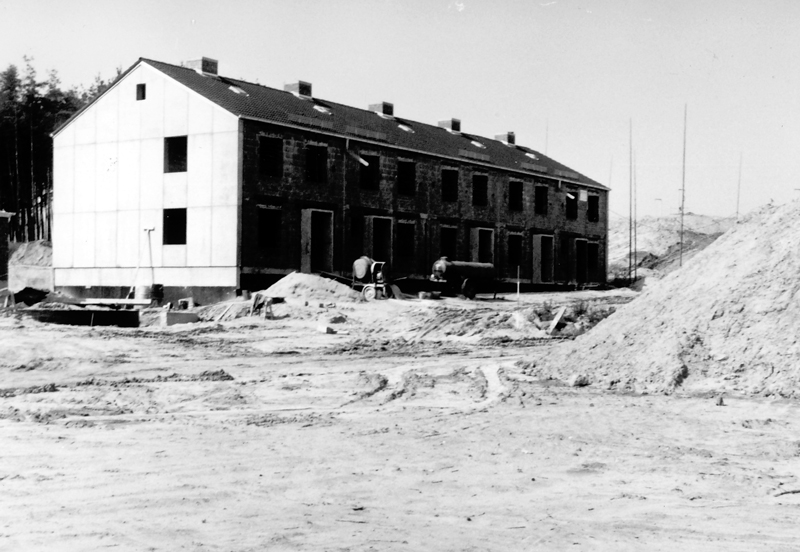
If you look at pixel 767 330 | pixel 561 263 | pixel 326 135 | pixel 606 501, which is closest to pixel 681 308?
pixel 767 330

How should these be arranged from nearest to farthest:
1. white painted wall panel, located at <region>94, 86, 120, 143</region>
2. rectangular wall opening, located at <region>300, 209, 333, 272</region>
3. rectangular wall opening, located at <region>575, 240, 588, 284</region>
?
rectangular wall opening, located at <region>300, 209, 333, 272</region> < white painted wall panel, located at <region>94, 86, 120, 143</region> < rectangular wall opening, located at <region>575, 240, 588, 284</region>

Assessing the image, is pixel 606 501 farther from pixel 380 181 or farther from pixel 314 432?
pixel 380 181

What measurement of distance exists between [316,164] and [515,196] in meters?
12.9

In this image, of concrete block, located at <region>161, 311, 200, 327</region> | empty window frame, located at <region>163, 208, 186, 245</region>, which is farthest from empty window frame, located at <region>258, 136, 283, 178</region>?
concrete block, located at <region>161, 311, 200, 327</region>

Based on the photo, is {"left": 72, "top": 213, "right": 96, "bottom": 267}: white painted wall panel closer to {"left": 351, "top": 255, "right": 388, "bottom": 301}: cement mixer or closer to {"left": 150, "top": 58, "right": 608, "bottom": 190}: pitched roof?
{"left": 150, "top": 58, "right": 608, "bottom": 190}: pitched roof

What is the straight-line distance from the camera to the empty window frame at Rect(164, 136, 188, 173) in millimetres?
33500

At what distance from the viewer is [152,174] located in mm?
33656

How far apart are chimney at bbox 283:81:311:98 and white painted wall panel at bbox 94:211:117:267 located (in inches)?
382

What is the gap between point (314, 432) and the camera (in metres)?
9.32

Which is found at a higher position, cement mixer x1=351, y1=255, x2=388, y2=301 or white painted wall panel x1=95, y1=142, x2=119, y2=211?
white painted wall panel x1=95, y1=142, x2=119, y2=211

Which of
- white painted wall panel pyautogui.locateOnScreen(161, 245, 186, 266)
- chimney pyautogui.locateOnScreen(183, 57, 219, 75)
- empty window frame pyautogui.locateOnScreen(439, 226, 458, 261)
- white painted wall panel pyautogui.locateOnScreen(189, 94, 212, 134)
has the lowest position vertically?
white painted wall panel pyautogui.locateOnScreen(161, 245, 186, 266)

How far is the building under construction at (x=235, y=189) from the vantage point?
32188 millimetres

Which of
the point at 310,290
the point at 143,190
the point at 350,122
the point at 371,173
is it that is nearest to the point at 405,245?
the point at 371,173

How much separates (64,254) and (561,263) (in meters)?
23.2
